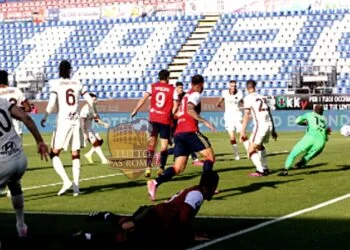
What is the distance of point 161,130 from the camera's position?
16906 millimetres

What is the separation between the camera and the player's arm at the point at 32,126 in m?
8.82

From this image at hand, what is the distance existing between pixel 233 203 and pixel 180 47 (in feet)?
127

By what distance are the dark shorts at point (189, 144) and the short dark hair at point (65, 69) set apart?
211cm

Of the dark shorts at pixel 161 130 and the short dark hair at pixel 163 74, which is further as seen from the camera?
the dark shorts at pixel 161 130

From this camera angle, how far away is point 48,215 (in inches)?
457

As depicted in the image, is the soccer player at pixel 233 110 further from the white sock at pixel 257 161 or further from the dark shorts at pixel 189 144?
the dark shorts at pixel 189 144

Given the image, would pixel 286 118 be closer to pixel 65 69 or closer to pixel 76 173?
pixel 76 173

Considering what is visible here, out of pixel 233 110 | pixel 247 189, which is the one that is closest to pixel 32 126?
pixel 247 189

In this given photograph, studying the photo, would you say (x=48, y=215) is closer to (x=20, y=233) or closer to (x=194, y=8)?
(x=20, y=233)

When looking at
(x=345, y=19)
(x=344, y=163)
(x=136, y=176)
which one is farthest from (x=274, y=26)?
(x=136, y=176)

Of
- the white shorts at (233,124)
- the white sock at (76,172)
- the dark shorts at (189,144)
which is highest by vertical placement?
the dark shorts at (189,144)

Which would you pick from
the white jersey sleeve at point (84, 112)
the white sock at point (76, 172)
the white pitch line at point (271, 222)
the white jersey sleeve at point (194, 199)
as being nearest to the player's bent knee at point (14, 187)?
the white jersey sleeve at point (194, 199)

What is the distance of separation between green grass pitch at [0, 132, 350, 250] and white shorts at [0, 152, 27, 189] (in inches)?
28.9

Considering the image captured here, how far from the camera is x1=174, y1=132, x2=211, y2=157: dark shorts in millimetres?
13305
